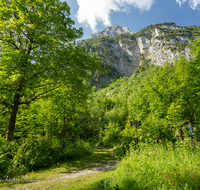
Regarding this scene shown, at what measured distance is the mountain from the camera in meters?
125

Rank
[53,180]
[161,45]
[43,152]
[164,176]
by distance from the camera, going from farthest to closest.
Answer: [161,45]
[43,152]
[53,180]
[164,176]

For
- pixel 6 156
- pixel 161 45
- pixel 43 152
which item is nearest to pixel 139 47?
pixel 161 45

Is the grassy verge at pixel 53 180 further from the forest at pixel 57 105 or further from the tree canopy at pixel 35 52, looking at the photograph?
the tree canopy at pixel 35 52

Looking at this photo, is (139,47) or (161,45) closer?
(161,45)

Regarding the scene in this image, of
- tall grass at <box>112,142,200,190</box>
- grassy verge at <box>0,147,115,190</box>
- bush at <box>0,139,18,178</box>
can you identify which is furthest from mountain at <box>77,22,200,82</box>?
tall grass at <box>112,142,200,190</box>

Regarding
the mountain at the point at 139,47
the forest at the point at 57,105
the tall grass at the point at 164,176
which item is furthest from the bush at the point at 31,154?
the mountain at the point at 139,47

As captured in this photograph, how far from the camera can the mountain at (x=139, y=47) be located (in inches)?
4909

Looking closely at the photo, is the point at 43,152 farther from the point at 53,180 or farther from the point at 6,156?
the point at 53,180

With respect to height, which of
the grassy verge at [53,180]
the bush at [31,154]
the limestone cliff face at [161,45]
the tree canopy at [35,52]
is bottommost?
the grassy verge at [53,180]

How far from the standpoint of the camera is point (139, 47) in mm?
156750

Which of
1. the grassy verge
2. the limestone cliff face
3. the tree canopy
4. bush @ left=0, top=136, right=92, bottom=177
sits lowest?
the grassy verge

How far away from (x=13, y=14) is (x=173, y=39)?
156562mm

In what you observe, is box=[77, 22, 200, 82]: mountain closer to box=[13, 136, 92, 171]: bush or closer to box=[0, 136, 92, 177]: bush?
box=[13, 136, 92, 171]: bush

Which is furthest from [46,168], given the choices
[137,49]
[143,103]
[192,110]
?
[137,49]
